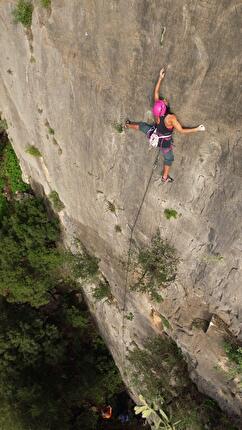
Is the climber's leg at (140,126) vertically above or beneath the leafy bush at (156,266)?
above

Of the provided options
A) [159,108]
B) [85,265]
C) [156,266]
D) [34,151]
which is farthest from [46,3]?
[85,265]

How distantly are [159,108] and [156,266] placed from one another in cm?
390

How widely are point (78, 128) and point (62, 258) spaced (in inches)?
233

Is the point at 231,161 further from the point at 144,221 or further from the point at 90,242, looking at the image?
the point at 90,242

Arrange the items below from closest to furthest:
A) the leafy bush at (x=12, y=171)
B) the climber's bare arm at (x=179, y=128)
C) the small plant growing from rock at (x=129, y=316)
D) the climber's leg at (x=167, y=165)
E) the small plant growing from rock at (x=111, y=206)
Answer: the climber's bare arm at (x=179, y=128) → the climber's leg at (x=167, y=165) → the small plant growing from rock at (x=111, y=206) → the small plant growing from rock at (x=129, y=316) → the leafy bush at (x=12, y=171)

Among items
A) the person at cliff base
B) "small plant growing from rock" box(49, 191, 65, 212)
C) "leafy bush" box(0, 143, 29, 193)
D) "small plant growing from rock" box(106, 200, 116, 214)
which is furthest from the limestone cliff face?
"leafy bush" box(0, 143, 29, 193)

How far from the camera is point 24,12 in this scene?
364 inches

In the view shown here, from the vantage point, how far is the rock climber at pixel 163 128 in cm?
677

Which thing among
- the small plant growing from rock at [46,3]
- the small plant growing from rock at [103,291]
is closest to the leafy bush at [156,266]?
the small plant growing from rock at [103,291]

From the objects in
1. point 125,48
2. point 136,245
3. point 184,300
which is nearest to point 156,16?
point 125,48

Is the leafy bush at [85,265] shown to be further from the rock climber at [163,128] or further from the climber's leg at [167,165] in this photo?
the rock climber at [163,128]

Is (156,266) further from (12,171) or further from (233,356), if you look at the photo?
(12,171)

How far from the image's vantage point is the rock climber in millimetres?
6771

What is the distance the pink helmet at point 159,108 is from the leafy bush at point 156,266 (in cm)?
299
